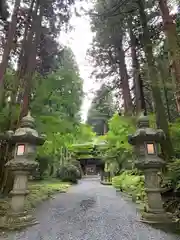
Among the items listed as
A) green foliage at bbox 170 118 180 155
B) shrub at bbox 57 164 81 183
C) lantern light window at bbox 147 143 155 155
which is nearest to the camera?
lantern light window at bbox 147 143 155 155

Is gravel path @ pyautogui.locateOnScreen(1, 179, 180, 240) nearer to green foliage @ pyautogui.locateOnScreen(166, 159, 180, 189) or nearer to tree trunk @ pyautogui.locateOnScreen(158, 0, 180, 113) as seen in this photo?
green foliage @ pyautogui.locateOnScreen(166, 159, 180, 189)

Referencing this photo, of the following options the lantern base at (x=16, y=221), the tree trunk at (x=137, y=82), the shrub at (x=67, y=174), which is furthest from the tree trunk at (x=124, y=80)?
the lantern base at (x=16, y=221)

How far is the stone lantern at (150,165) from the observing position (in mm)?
3975

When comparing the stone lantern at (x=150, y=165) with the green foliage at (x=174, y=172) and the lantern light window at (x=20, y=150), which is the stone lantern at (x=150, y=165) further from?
the lantern light window at (x=20, y=150)

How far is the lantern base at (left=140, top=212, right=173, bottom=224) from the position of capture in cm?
378

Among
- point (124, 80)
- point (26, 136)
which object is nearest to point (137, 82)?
point (124, 80)

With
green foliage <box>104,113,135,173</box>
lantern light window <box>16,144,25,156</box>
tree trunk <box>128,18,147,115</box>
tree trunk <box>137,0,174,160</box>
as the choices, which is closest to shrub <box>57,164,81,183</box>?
green foliage <box>104,113,135,173</box>

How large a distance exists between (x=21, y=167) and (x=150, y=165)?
262 centimetres

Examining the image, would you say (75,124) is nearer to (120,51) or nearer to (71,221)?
(71,221)

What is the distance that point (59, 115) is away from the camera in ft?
24.0

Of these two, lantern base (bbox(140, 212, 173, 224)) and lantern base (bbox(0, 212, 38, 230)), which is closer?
lantern base (bbox(0, 212, 38, 230))

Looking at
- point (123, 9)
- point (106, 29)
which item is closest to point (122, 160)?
point (106, 29)

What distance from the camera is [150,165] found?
420 centimetres

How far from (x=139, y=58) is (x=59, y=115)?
5062 millimetres
